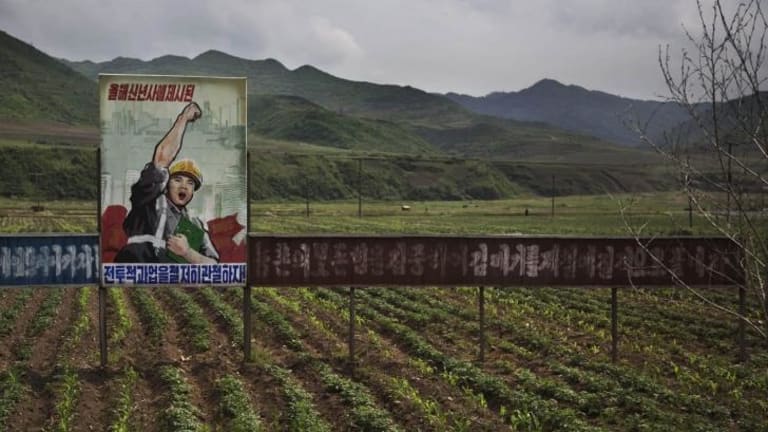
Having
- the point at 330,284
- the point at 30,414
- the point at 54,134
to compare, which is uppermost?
the point at 54,134

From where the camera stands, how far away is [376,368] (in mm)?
14859

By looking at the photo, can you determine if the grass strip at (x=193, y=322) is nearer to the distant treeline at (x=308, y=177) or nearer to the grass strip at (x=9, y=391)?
the grass strip at (x=9, y=391)

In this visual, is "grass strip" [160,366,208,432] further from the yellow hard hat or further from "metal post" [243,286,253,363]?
the yellow hard hat

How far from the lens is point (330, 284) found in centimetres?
1512

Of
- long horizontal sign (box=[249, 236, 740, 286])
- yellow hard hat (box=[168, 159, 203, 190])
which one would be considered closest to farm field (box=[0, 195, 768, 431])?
long horizontal sign (box=[249, 236, 740, 286])

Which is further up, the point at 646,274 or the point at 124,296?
the point at 646,274

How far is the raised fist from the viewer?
14398 millimetres

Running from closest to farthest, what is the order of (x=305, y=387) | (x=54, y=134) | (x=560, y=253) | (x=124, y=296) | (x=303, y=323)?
(x=305, y=387), (x=560, y=253), (x=303, y=323), (x=124, y=296), (x=54, y=134)

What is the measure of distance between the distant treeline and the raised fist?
10733 cm

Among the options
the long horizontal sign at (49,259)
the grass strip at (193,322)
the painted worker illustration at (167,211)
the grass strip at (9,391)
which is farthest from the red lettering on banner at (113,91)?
the grass strip at (193,322)

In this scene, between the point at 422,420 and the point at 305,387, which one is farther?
the point at 305,387

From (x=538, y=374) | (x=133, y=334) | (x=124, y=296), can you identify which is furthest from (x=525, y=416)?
(x=124, y=296)

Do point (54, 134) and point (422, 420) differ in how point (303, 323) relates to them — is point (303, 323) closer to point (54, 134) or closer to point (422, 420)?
point (422, 420)

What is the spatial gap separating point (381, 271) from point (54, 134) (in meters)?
184
